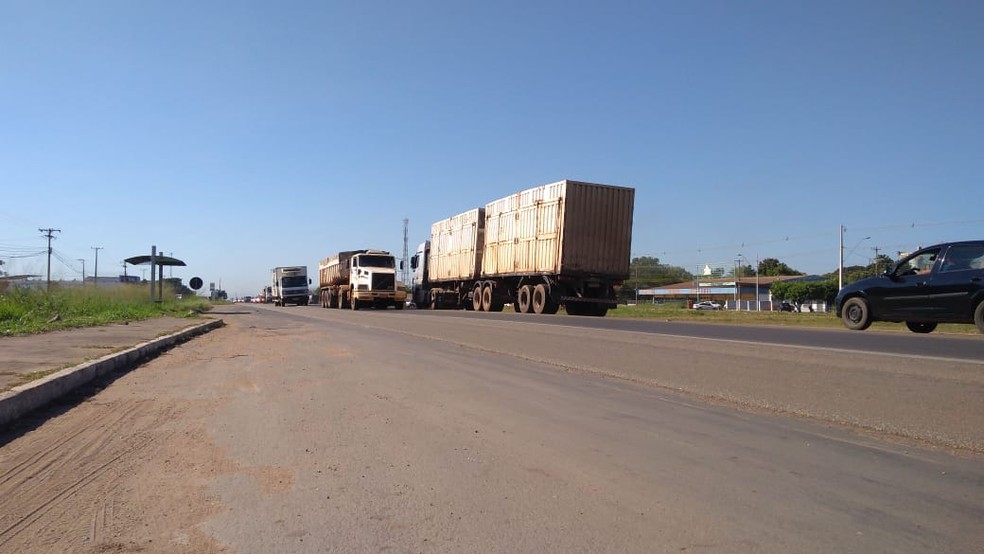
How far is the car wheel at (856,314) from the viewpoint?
50.7 feet

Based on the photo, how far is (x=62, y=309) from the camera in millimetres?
22203

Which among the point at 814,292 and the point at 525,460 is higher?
the point at 814,292

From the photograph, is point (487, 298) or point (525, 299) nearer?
point (525, 299)

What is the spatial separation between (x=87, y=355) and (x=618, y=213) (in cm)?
2003

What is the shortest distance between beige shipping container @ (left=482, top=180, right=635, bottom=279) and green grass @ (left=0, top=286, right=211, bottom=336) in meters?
14.6

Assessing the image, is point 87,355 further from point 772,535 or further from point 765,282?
point 765,282

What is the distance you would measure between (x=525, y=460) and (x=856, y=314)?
13.1m

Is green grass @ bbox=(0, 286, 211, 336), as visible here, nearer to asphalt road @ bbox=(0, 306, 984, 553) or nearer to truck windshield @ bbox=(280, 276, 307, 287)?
asphalt road @ bbox=(0, 306, 984, 553)

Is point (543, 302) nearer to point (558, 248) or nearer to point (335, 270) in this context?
point (558, 248)

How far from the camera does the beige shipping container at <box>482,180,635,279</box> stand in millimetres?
26031

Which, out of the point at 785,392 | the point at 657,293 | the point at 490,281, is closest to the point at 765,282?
the point at 657,293

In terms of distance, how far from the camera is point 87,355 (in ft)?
35.1

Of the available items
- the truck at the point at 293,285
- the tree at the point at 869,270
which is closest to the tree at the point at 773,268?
the tree at the point at 869,270

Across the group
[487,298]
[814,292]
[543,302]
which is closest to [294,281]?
[487,298]
